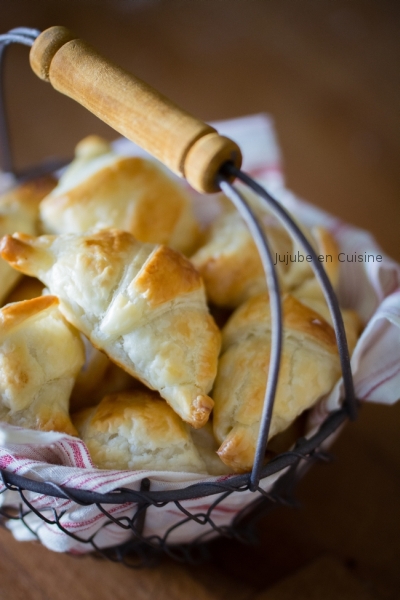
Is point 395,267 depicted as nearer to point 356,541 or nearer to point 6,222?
point 356,541

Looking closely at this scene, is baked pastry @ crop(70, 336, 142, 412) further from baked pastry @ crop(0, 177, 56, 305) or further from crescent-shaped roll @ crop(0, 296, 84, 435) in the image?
baked pastry @ crop(0, 177, 56, 305)

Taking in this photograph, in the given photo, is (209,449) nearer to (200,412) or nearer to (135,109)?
(200,412)

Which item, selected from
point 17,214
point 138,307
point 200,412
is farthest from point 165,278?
point 17,214

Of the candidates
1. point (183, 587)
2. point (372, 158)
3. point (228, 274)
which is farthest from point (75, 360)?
point (372, 158)

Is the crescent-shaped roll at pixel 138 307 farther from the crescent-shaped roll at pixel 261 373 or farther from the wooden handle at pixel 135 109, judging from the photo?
the wooden handle at pixel 135 109

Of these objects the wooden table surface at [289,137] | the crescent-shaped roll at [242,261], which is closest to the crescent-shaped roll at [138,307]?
the crescent-shaped roll at [242,261]
